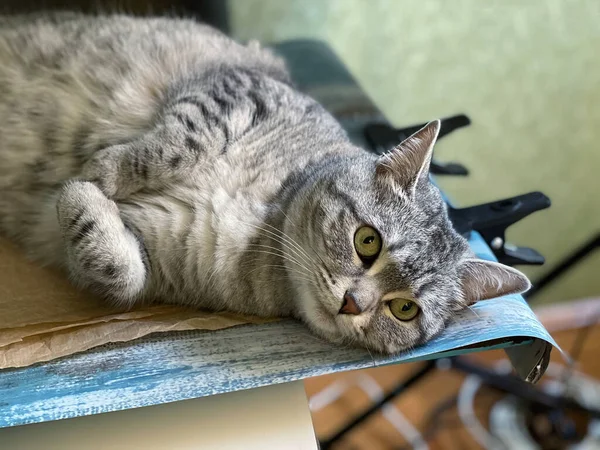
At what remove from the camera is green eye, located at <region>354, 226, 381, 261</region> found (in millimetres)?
934

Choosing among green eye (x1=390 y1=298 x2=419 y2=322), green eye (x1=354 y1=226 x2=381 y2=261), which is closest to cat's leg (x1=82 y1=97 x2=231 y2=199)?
green eye (x1=354 y1=226 x2=381 y2=261)

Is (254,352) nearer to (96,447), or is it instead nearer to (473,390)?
(96,447)

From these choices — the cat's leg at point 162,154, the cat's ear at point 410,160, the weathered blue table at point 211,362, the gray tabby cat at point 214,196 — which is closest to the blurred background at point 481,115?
the gray tabby cat at point 214,196

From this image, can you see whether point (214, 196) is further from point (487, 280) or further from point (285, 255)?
point (487, 280)

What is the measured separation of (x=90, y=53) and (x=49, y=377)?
30.2 inches

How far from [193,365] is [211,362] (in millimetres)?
27

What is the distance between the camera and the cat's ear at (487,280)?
942 millimetres

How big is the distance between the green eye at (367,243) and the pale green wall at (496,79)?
4.06 feet

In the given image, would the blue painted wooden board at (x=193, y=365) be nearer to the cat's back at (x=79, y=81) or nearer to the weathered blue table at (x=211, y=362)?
the weathered blue table at (x=211, y=362)

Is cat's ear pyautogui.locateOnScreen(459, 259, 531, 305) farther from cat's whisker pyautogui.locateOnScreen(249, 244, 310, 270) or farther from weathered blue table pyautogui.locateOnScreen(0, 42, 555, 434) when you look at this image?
cat's whisker pyautogui.locateOnScreen(249, 244, 310, 270)

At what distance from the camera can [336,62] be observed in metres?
1.81

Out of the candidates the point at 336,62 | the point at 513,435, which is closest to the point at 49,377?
the point at 336,62

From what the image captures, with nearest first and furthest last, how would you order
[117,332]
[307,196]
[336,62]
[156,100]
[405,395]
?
[117,332]
[307,196]
[156,100]
[336,62]
[405,395]

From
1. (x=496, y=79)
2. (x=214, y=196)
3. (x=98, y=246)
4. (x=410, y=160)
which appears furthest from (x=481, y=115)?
(x=98, y=246)
